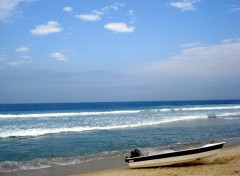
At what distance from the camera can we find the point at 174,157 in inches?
493

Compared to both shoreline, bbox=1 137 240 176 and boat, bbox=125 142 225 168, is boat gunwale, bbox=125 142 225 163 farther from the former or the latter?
shoreline, bbox=1 137 240 176

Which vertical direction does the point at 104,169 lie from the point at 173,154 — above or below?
below

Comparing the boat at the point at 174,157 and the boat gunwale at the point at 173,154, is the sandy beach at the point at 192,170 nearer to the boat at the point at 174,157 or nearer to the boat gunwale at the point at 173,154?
the boat at the point at 174,157

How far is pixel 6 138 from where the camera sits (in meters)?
23.3

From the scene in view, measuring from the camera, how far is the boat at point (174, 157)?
41.0ft

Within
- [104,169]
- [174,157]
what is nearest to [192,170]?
[174,157]

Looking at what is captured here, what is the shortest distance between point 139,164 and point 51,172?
3321 mm

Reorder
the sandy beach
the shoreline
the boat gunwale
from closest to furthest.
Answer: the sandy beach, the shoreline, the boat gunwale

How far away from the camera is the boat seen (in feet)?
41.0

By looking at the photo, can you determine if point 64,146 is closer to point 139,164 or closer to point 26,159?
point 26,159

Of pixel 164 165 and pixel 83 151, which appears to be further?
pixel 83 151

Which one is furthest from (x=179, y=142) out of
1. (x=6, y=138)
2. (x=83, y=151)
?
(x=6, y=138)

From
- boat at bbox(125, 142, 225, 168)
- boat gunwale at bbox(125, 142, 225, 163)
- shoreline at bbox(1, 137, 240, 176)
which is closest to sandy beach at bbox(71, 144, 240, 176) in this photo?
shoreline at bbox(1, 137, 240, 176)

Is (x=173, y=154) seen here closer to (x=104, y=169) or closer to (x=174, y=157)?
(x=174, y=157)
